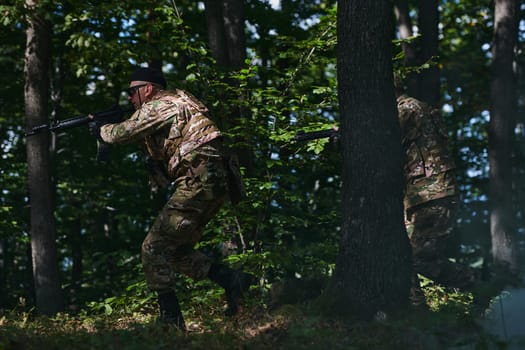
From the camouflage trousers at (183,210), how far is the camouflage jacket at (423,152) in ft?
8.08

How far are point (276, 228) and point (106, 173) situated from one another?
6.78 metres

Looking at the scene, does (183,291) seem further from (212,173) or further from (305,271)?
(212,173)

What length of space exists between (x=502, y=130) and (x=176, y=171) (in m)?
7.84

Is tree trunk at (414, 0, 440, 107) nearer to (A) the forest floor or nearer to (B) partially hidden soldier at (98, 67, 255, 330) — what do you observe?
(A) the forest floor

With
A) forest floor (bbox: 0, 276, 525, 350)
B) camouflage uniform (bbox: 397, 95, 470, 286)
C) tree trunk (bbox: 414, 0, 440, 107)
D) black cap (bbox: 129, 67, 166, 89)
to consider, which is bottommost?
forest floor (bbox: 0, 276, 525, 350)

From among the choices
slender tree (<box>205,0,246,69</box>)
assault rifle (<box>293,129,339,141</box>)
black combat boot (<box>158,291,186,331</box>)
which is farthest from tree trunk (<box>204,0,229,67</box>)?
black combat boot (<box>158,291,186,331</box>)

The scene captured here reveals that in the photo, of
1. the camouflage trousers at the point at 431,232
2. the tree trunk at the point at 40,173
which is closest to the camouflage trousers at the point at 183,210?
the camouflage trousers at the point at 431,232

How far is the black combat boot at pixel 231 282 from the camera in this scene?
20.3 feet

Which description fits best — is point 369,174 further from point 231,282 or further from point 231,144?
point 231,144

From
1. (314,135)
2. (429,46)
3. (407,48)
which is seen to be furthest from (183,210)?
(429,46)

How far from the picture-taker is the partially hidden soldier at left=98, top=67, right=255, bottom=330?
5.71 metres

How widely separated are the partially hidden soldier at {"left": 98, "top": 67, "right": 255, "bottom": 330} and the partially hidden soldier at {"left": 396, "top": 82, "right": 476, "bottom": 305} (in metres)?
2.42

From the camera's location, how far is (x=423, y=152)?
7.20 m

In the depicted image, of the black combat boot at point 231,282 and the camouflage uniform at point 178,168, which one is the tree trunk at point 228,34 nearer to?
the camouflage uniform at point 178,168
